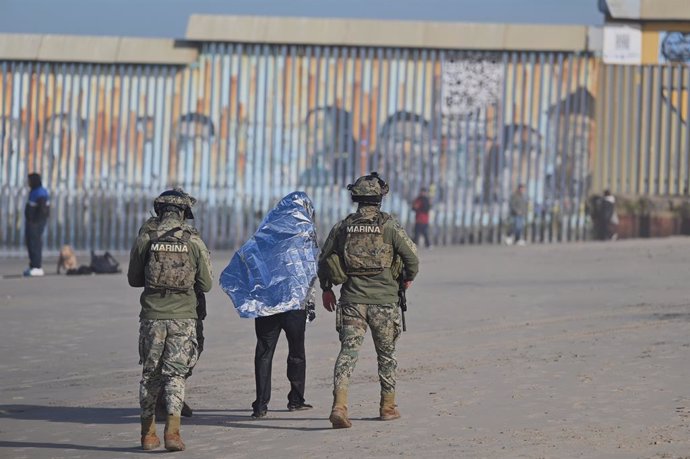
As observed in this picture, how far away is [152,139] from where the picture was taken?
2792 centimetres

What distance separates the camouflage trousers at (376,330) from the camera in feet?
31.2

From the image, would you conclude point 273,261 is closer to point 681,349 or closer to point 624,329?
point 681,349

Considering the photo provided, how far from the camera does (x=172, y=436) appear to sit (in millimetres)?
8656

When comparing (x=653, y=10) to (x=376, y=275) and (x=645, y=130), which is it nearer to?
(x=645, y=130)

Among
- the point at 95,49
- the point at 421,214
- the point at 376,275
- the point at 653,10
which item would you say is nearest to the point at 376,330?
the point at 376,275

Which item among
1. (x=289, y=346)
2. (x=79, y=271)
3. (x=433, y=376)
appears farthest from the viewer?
(x=79, y=271)

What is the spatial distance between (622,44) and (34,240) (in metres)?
12.1

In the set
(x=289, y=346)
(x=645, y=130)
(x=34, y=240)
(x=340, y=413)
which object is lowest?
(x=340, y=413)

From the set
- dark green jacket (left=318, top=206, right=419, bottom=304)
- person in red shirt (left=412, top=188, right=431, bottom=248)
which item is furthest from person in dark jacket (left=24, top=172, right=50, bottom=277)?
dark green jacket (left=318, top=206, right=419, bottom=304)

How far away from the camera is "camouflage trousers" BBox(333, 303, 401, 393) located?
31.2ft

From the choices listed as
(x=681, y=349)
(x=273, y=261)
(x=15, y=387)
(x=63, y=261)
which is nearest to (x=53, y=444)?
(x=273, y=261)

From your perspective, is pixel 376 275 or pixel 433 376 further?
pixel 433 376

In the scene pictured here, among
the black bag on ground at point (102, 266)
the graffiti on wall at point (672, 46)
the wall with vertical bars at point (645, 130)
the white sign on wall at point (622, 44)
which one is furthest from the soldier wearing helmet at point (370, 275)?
the graffiti on wall at point (672, 46)

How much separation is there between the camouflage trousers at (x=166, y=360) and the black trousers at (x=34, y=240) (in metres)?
13.4
